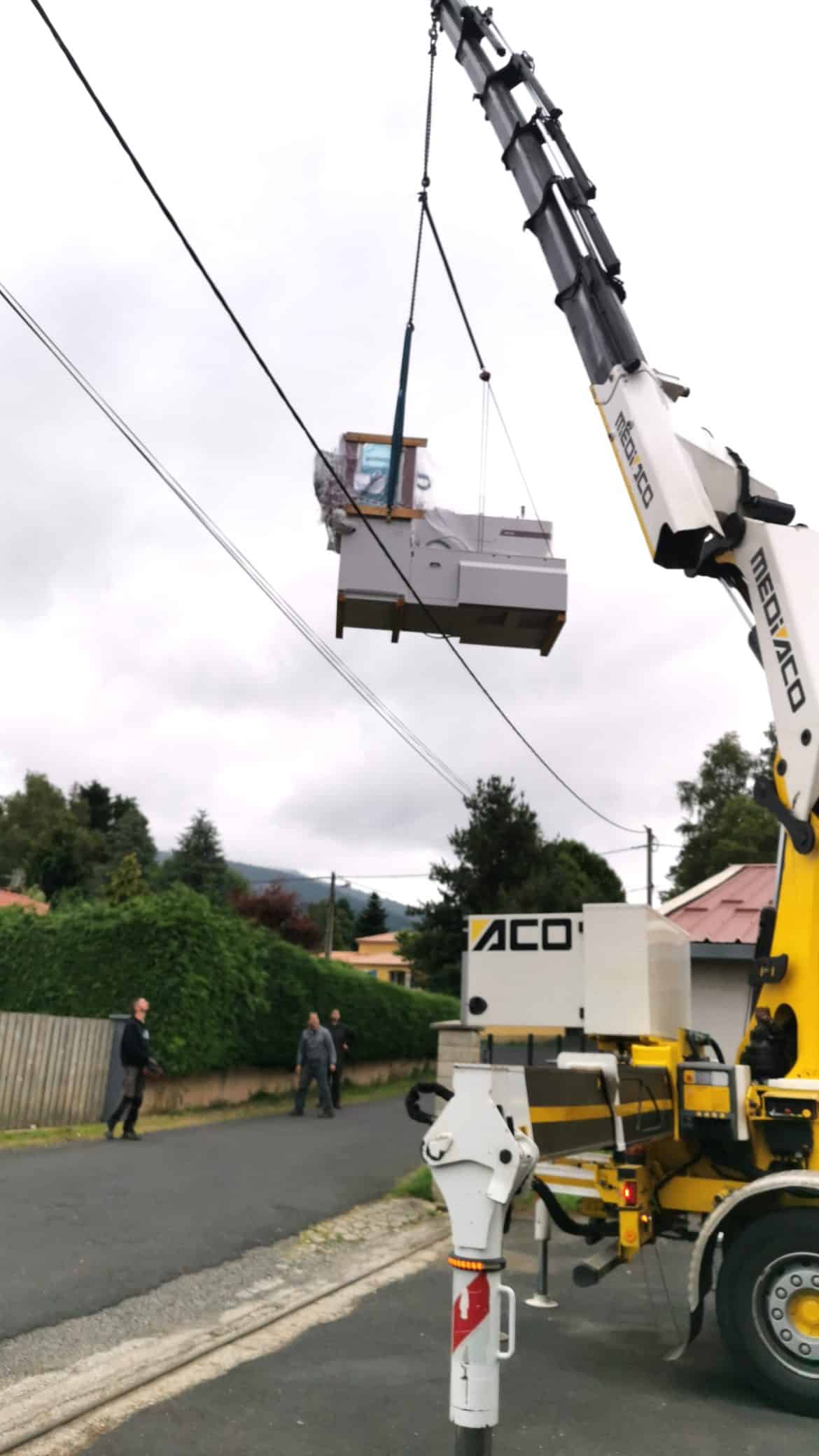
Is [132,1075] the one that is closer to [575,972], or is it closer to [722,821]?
[575,972]

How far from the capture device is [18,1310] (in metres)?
6.27

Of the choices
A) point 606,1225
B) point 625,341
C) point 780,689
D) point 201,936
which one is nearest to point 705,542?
point 780,689

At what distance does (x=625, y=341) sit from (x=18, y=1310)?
7.08 m

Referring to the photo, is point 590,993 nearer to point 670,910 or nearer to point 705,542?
point 705,542

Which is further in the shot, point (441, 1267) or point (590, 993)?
point (441, 1267)

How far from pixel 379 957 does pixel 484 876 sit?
62863 mm

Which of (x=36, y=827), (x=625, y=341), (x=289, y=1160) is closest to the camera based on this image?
(x=625, y=341)

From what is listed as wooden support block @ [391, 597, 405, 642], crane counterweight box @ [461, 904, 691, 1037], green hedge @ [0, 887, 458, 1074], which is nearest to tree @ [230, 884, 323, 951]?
green hedge @ [0, 887, 458, 1074]

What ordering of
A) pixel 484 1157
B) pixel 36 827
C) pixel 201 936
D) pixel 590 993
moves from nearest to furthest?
pixel 484 1157
pixel 590 993
pixel 201 936
pixel 36 827

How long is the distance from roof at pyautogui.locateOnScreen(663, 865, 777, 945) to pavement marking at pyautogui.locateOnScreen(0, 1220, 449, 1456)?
594cm

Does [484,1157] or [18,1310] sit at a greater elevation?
[484,1157]

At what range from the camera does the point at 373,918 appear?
124 meters

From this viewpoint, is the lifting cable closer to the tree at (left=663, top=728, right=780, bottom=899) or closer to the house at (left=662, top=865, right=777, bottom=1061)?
the house at (left=662, top=865, right=777, bottom=1061)

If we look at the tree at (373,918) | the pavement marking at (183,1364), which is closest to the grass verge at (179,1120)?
the pavement marking at (183,1364)
